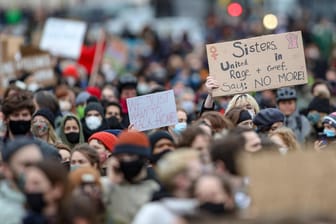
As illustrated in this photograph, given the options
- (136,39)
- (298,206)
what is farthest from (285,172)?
(136,39)

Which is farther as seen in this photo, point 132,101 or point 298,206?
point 132,101

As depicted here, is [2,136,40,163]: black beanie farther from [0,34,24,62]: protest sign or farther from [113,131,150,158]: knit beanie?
[0,34,24,62]: protest sign

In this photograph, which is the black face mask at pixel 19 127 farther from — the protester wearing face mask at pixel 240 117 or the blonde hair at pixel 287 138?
the blonde hair at pixel 287 138

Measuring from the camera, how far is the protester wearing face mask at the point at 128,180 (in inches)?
419

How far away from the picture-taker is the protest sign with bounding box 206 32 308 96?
48.3 feet

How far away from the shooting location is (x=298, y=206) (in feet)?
31.5

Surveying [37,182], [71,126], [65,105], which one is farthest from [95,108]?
[37,182]

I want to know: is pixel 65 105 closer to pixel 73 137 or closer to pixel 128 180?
pixel 73 137

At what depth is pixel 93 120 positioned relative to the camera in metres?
16.0

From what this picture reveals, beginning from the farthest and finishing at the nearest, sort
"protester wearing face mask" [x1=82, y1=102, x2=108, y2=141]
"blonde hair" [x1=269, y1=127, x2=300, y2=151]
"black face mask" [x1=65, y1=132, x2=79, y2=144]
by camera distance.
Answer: "protester wearing face mask" [x1=82, y1=102, x2=108, y2=141] < "black face mask" [x1=65, y1=132, x2=79, y2=144] < "blonde hair" [x1=269, y1=127, x2=300, y2=151]

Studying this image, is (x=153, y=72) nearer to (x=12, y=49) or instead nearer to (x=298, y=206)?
(x=12, y=49)

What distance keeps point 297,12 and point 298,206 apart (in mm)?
35396

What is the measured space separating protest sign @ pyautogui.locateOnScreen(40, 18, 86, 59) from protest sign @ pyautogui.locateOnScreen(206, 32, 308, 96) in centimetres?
996

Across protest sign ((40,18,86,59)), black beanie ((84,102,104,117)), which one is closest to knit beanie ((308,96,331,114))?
black beanie ((84,102,104,117))
